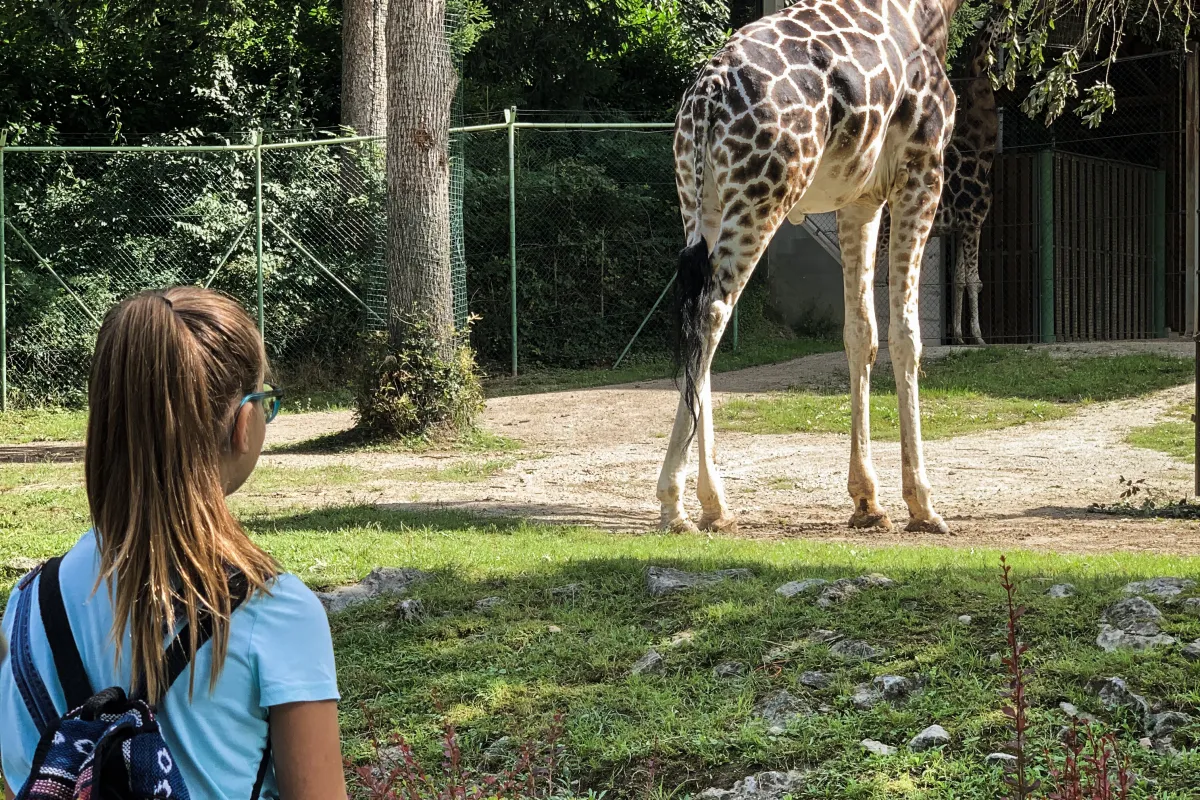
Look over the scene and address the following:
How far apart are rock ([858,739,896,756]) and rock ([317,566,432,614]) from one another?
2476 millimetres

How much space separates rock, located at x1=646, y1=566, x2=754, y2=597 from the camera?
5.63 m

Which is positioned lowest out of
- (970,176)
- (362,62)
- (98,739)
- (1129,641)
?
(1129,641)

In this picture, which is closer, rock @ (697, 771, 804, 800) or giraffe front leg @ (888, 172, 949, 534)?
rock @ (697, 771, 804, 800)

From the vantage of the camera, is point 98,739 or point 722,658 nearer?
point 98,739

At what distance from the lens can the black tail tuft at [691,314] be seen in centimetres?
731

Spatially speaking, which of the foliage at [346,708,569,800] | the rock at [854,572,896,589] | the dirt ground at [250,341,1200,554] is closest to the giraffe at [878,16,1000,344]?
the dirt ground at [250,341,1200,554]

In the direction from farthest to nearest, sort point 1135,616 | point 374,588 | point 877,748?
point 374,588
point 1135,616
point 877,748

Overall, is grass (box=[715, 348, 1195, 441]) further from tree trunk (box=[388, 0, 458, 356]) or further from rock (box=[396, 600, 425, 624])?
rock (box=[396, 600, 425, 624])

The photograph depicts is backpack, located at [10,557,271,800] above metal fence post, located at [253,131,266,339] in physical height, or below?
below

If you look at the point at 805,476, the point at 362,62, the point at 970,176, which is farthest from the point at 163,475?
the point at 970,176

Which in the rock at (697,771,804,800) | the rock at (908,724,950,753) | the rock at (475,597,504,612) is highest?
the rock at (475,597,504,612)

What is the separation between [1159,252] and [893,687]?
18.4m

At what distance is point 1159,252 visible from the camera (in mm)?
20781

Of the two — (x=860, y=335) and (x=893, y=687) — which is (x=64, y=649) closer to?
(x=893, y=687)
